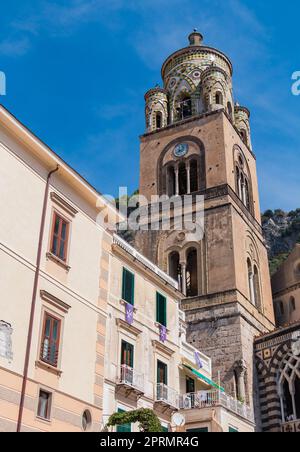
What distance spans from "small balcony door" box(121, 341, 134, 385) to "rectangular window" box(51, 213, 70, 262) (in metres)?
4.56

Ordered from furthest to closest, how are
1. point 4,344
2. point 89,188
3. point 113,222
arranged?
point 113,222, point 89,188, point 4,344

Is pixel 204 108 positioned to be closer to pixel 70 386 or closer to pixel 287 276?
pixel 287 276

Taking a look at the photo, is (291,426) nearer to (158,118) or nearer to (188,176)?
(188,176)

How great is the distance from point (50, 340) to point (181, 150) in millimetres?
26030

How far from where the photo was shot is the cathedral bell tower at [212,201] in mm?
32438

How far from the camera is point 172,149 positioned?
41.3 meters

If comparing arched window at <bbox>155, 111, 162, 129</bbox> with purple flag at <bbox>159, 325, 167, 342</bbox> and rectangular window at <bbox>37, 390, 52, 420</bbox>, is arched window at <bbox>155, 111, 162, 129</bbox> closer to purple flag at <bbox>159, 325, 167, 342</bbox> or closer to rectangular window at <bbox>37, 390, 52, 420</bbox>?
purple flag at <bbox>159, 325, 167, 342</bbox>

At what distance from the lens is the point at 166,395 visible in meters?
22.0

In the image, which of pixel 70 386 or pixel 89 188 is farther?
pixel 89 188

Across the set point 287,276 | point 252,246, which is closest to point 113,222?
point 252,246

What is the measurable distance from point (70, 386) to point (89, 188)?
232 inches

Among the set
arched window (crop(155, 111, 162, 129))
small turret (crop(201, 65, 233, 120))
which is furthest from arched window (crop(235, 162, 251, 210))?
arched window (crop(155, 111, 162, 129))
